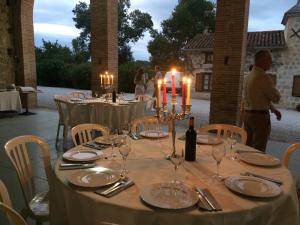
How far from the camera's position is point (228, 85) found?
217 inches

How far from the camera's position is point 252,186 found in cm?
148

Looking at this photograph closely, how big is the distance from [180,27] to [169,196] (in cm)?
1876

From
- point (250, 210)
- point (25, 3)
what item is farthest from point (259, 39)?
point (250, 210)

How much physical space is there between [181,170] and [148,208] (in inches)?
20.8

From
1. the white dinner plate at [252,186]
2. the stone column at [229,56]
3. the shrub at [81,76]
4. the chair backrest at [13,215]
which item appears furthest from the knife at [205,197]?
the shrub at [81,76]

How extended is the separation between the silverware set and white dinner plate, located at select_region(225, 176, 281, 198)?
0.15 metres

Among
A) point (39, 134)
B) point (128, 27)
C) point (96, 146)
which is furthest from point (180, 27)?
point (96, 146)

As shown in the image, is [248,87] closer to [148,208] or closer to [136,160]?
[136,160]

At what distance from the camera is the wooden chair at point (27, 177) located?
6.09 feet

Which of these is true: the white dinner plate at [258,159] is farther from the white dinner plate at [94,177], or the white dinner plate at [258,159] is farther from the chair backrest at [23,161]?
the chair backrest at [23,161]

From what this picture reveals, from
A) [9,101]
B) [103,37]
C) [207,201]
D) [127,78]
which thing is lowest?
[9,101]

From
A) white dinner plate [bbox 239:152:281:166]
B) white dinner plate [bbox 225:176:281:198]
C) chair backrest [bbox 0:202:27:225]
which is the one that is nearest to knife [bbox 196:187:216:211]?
white dinner plate [bbox 225:176:281:198]

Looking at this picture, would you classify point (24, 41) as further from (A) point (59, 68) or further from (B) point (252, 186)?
(A) point (59, 68)

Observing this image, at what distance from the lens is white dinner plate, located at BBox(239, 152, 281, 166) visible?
1843mm
